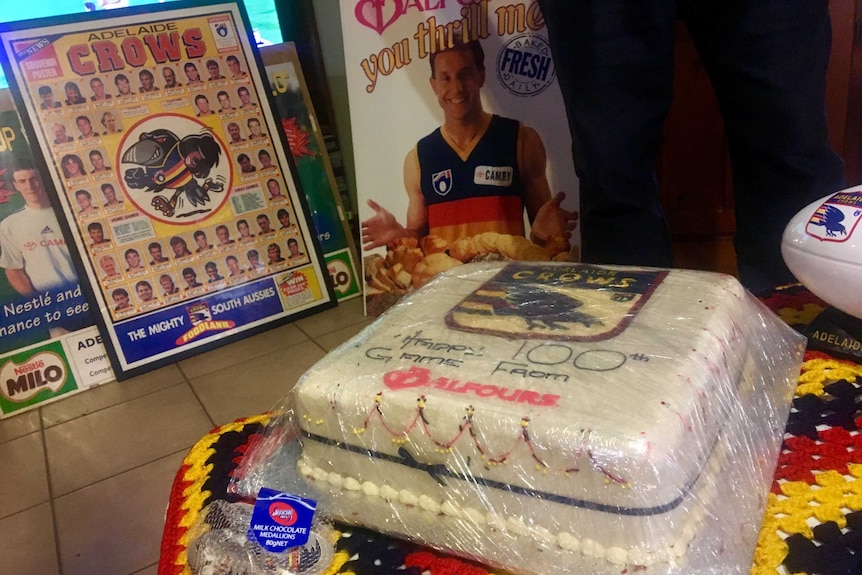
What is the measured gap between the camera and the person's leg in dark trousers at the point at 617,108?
0.91 m

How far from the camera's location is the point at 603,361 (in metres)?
0.63

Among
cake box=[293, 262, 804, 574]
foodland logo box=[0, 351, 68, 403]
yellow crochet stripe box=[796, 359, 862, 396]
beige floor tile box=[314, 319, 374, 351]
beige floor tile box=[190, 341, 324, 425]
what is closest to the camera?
cake box=[293, 262, 804, 574]

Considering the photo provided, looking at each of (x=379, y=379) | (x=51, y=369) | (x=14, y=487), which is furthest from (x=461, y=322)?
(x=51, y=369)

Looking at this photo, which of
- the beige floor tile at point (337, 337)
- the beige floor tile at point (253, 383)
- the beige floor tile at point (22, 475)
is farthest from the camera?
the beige floor tile at point (337, 337)

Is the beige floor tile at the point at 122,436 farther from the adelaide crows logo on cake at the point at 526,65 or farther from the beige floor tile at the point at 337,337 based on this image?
the adelaide crows logo on cake at the point at 526,65

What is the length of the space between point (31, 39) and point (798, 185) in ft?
4.32

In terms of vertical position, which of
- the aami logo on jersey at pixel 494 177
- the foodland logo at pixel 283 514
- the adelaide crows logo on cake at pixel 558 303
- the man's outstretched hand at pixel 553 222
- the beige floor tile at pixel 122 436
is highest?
the aami logo on jersey at pixel 494 177

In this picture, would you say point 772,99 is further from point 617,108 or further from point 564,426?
point 564,426

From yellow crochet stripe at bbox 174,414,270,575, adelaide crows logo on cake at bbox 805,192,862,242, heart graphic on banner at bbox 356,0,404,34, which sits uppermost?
heart graphic on banner at bbox 356,0,404,34

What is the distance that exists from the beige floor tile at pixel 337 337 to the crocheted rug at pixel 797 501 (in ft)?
1.54

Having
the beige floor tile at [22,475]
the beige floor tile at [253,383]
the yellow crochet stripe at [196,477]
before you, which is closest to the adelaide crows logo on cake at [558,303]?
the yellow crochet stripe at [196,477]

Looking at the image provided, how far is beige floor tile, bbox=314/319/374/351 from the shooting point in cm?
136

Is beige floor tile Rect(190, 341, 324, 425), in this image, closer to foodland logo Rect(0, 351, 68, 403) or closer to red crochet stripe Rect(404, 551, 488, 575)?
foodland logo Rect(0, 351, 68, 403)

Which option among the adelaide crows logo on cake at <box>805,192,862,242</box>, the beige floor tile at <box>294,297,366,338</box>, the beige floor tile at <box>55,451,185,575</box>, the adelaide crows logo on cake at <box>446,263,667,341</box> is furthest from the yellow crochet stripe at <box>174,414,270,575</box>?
the adelaide crows logo on cake at <box>805,192,862,242</box>
